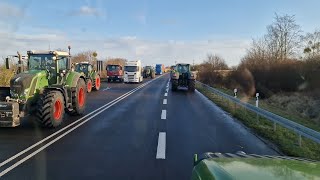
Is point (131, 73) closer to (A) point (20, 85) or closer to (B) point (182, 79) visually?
(B) point (182, 79)

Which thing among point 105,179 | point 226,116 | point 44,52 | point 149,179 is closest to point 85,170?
point 105,179

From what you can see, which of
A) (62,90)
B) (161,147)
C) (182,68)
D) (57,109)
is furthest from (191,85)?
(161,147)

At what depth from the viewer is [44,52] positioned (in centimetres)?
1478

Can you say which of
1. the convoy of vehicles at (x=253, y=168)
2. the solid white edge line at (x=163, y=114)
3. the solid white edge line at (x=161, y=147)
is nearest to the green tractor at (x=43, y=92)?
the solid white edge line at (x=163, y=114)

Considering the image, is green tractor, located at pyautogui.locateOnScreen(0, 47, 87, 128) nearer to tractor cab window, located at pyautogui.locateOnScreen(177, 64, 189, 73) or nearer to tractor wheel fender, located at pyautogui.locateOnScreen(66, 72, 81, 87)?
tractor wheel fender, located at pyautogui.locateOnScreen(66, 72, 81, 87)

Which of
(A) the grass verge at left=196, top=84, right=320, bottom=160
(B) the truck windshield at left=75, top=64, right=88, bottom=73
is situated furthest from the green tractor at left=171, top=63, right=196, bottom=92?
(A) the grass verge at left=196, top=84, right=320, bottom=160

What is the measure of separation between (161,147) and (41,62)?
7.46 metres

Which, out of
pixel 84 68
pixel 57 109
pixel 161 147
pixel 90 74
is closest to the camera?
pixel 161 147

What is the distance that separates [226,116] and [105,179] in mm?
10226

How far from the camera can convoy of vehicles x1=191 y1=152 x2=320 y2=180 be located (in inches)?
118

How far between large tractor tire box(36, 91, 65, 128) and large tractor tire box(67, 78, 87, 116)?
2.16 m

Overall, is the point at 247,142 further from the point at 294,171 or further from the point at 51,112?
the point at 294,171

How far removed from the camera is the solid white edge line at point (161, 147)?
8397 mm

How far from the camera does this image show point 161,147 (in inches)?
364
